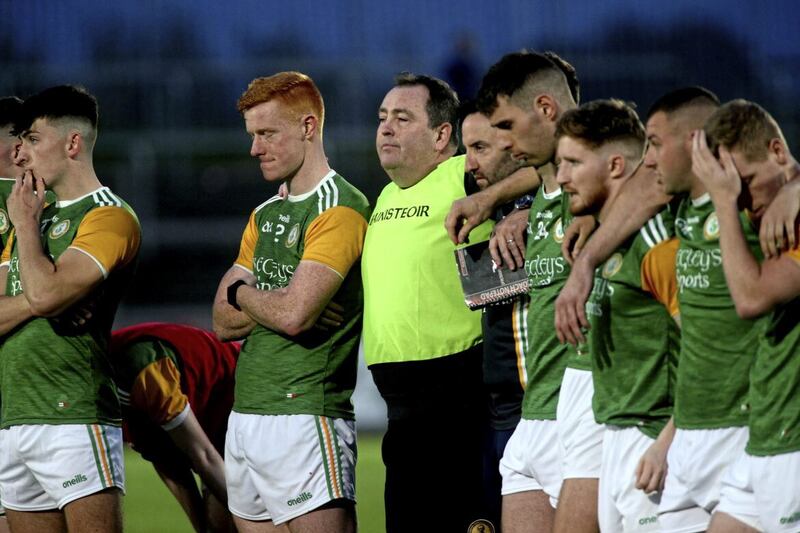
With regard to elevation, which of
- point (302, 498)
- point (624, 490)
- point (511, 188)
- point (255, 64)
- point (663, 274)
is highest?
point (255, 64)

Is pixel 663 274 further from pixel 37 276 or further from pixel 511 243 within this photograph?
pixel 37 276

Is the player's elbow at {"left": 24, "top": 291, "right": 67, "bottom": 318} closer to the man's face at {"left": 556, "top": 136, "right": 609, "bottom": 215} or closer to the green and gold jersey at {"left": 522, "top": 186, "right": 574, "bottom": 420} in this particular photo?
the green and gold jersey at {"left": 522, "top": 186, "right": 574, "bottom": 420}

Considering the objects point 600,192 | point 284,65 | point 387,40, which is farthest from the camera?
point 387,40

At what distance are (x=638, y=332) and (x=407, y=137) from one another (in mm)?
1581

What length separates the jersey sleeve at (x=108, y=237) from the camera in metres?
5.55

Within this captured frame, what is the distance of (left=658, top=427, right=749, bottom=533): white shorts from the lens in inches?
162

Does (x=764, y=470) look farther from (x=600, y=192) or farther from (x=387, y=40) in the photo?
(x=387, y=40)

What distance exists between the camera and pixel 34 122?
19.0ft

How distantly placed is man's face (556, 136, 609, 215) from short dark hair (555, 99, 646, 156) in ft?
0.12

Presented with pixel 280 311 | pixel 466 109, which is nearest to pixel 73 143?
pixel 280 311

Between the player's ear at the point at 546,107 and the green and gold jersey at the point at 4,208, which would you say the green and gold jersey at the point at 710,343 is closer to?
the player's ear at the point at 546,107

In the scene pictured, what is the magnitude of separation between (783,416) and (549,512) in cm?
141

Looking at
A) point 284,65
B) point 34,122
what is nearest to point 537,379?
point 34,122

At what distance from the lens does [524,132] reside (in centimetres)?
506
